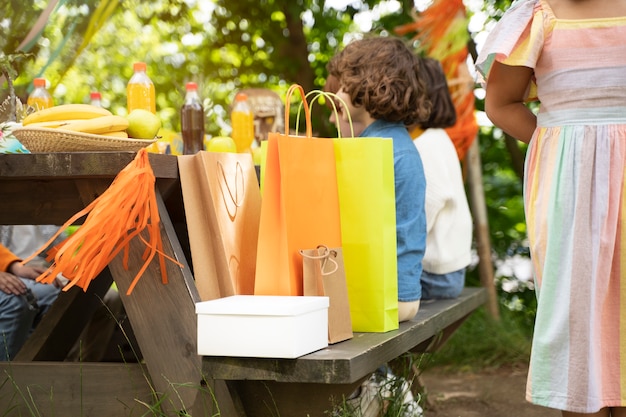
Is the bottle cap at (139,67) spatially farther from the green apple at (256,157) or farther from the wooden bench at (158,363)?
the wooden bench at (158,363)

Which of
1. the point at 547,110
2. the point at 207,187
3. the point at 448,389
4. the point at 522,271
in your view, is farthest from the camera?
the point at 522,271

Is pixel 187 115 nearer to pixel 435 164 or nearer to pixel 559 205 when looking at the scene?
pixel 435 164

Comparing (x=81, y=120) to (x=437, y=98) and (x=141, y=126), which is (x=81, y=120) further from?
(x=437, y=98)

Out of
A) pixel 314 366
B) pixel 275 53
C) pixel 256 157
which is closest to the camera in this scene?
pixel 314 366

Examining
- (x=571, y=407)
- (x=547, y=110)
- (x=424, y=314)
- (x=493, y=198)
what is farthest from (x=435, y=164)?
(x=493, y=198)

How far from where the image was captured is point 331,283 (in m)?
2.06

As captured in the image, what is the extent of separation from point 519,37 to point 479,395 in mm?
2421

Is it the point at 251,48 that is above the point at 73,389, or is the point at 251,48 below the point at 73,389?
above

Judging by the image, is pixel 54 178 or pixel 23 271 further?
pixel 23 271

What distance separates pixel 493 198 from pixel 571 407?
4.35 meters

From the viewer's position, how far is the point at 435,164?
3.35m

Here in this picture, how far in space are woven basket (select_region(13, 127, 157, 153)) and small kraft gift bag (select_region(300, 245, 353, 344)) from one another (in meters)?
0.51

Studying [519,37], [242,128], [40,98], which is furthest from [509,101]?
[40,98]

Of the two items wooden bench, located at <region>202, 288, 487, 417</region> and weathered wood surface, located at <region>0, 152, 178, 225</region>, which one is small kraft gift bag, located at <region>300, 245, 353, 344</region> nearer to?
wooden bench, located at <region>202, 288, 487, 417</region>
